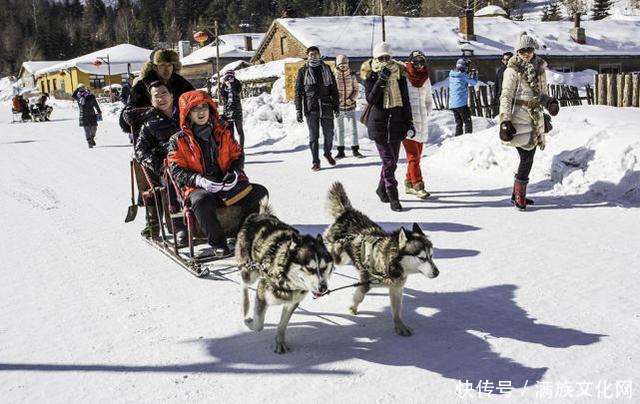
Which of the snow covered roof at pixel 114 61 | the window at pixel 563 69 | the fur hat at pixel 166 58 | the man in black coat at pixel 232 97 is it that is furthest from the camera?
the snow covered roof at pixel 114 61

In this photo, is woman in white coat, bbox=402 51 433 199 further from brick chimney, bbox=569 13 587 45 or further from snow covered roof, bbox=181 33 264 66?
snow covered roof, bbox=181 33 264 66

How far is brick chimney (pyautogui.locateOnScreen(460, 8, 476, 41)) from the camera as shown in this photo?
34156mm

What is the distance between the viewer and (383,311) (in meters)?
4.13

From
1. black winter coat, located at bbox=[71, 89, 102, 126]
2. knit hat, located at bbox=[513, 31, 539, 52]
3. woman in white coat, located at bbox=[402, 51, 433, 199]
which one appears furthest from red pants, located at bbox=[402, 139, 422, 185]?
black winter coat, located at bbox=[71, 89, 102, 126]

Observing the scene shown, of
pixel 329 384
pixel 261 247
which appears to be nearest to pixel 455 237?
pixel 261 247

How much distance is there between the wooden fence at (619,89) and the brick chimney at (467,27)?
2443 cm

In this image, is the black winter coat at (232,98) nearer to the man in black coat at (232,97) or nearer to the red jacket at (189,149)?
the man in black coat at (232,97)

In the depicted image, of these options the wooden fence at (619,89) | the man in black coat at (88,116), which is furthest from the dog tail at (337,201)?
the man in black coat at (88,116)

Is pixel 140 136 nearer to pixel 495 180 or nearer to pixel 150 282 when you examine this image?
pixel 150 282

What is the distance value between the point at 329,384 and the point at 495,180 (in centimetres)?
608

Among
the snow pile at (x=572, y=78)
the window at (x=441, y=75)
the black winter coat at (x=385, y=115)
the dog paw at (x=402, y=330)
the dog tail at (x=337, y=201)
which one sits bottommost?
the dog paw at (x=402, y=330)

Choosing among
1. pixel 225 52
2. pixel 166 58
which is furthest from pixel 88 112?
pixel 225 52

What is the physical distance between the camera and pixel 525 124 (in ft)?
21.9

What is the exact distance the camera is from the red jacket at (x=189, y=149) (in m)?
4.69
